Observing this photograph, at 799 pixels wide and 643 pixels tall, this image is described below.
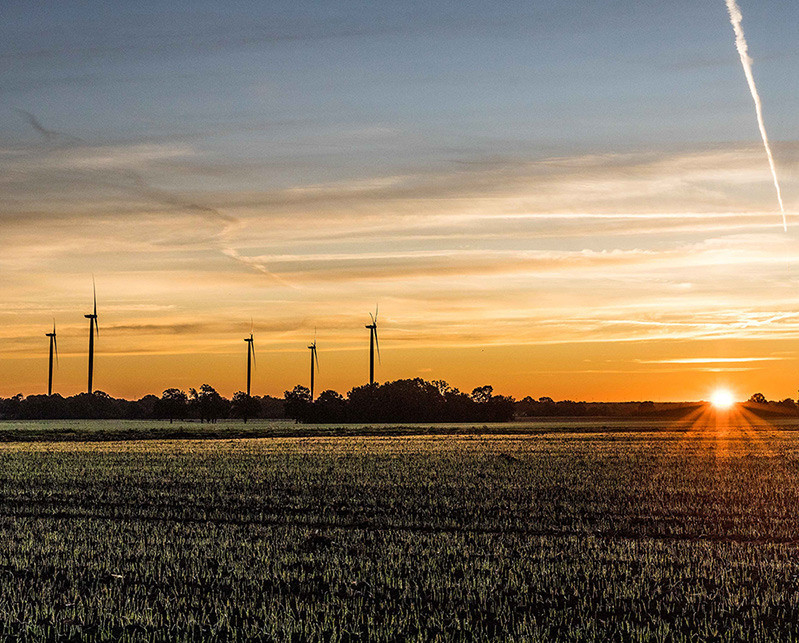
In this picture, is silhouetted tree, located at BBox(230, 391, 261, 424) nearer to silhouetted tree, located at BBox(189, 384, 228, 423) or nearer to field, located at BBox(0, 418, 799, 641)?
silhouetted tree, located at BBox(189, 384, 228, 423)

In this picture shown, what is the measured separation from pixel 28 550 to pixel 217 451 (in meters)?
39.4

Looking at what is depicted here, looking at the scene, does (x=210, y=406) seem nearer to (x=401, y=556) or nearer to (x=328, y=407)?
(x=328, y=407)

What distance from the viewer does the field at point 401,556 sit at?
46.8 ft

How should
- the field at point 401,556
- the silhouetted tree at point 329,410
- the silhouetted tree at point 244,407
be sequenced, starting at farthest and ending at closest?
the silhouetted tree at point 244,407, the silhouetted tree at point 329,410, the field at point 401,556

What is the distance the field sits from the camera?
1425cm

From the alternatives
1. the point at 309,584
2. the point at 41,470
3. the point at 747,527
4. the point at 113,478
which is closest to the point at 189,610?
the point at 309,584

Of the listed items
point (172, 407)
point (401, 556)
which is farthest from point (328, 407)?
point (401, 556)

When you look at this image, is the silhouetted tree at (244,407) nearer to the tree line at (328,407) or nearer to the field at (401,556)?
the tree line at (328,407)

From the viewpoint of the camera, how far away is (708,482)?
36562 mm

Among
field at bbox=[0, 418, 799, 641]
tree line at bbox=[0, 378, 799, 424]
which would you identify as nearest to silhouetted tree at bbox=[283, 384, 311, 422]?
tree line at bbox=[0, 378, 799, 424]

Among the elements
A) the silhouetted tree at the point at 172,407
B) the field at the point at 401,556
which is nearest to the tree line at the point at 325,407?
the silhouetted tree at the point at 172,407

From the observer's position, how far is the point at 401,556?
19.6m

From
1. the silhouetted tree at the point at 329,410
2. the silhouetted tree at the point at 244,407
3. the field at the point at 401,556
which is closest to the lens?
the field at the point at 401,556

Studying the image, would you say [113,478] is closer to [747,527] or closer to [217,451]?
[217,451]
